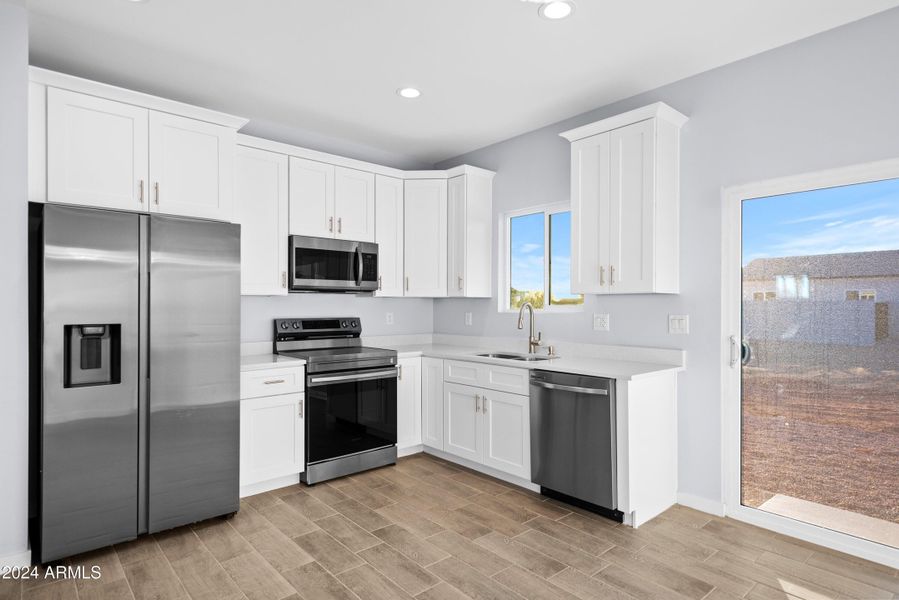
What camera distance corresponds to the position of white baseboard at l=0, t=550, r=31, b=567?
7.92 feet

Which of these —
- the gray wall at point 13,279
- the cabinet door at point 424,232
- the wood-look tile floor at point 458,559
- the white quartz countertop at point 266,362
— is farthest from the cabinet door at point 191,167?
the wood-look tile floor at point 458,559

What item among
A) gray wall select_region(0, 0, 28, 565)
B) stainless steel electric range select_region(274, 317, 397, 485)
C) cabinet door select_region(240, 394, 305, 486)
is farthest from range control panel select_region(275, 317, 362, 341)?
gray wall select_region(0, 0, 28, 565)

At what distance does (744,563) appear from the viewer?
2.49 m

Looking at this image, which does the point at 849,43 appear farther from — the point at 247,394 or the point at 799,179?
the point at 247,394

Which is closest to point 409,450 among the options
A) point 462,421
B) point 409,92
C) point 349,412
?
point 462,421

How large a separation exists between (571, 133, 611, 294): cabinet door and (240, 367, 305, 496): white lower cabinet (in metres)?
2.06

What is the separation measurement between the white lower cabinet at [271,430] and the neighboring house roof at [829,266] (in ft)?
9.74

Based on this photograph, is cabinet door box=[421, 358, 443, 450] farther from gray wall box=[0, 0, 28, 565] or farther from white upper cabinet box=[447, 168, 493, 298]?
gray wall box=[0, 0, 28, 565]

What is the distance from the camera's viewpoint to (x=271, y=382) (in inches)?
134

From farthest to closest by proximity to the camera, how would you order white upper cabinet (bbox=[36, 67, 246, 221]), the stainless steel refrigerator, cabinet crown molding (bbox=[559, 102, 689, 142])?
cabinet crown molding (bbox=[559, 102, 689, 142]) < white upper cabinet (bbox=[36, 67, 246, 221]) < the stainless steel refrigerator

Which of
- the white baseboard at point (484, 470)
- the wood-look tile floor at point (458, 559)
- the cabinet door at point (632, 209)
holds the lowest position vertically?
the wood-look tile floor at point (458, 559)

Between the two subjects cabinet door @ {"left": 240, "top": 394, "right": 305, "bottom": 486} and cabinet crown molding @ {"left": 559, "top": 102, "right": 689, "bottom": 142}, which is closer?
cabinet crown molding @ {"left": 559, "top": 102, "right": 689, "bottom": 142}

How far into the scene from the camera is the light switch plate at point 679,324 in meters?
3.21

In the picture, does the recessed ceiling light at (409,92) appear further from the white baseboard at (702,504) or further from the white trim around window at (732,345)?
the white baseboard at (702,504)
